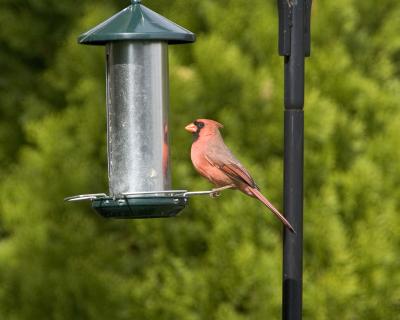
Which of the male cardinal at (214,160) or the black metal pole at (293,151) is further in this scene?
the male cardinal at (214,160)

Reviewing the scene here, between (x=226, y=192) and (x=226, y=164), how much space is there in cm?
271

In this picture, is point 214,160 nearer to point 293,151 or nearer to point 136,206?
point 136,206

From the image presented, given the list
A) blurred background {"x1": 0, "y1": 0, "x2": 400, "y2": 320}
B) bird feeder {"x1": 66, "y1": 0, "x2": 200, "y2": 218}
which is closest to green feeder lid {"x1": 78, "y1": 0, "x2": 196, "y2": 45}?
bird feeder {"x1": 66, "y1": 0, "x2": 200, "y2": 218}

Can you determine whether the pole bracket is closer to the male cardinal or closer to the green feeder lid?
the green feeder lid

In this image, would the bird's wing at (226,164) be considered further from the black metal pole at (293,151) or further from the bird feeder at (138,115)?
the black metal pole at (293,151)

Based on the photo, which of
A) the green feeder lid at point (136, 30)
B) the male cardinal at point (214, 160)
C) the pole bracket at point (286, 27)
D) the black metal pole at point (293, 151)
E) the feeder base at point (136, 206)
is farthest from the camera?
the male cardinal at point (214, 160)

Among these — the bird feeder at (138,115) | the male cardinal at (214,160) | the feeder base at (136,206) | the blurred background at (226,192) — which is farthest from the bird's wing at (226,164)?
the blurred background at (226,192)

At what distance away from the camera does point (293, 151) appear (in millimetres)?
4684

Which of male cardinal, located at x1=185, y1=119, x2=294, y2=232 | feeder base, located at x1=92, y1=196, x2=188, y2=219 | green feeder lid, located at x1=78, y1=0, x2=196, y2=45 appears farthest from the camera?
male cardinal, located at x1=185, y1=119, x2=294, y2=232

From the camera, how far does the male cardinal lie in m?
5.77

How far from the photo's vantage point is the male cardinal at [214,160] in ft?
18.9

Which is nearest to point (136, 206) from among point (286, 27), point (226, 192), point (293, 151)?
point (293, 151)

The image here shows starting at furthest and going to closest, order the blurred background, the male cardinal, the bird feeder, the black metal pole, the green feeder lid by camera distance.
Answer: the blurred background, the male cardinal, the bird feeder, the green feeder lid, the black metal pole

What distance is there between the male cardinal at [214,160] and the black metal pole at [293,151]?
39.4 inches
